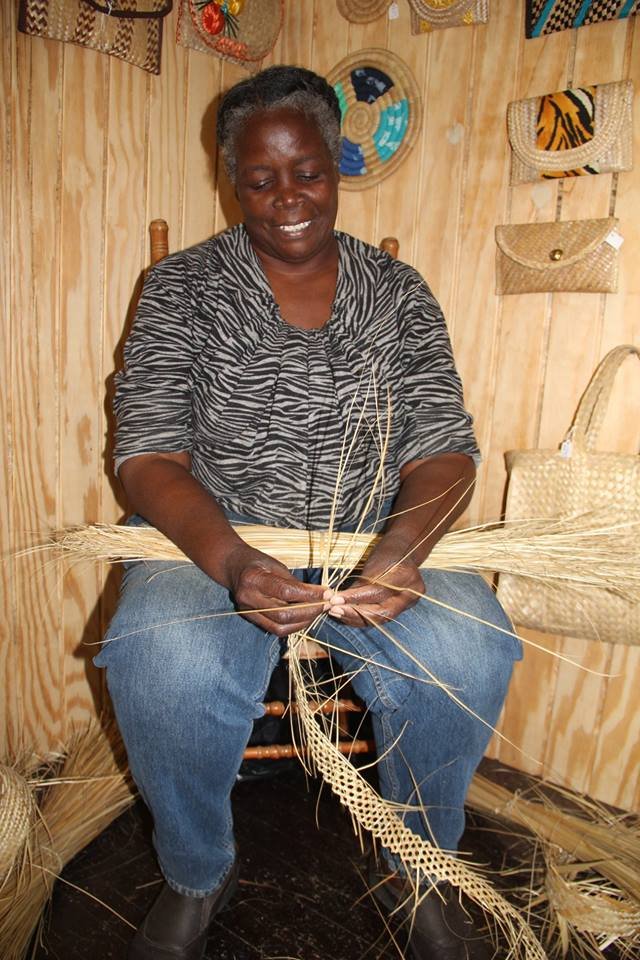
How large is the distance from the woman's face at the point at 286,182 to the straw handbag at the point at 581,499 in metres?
0.63

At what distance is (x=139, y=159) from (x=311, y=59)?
0.52 meters

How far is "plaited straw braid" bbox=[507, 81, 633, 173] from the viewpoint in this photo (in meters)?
1.40

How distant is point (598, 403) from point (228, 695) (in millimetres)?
935

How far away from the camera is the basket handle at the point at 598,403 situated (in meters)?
1.46

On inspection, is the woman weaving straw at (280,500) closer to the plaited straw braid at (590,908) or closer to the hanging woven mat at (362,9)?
the plaited straw braid at (590,908)

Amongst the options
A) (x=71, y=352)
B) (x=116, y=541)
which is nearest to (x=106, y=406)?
(x=71, y=352)

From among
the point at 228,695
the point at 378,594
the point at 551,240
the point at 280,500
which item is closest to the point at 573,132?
the point at 551,240

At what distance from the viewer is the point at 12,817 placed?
1345 mm

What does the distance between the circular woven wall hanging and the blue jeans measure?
1.05 meters

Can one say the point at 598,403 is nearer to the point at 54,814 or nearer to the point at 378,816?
the point at 378,816

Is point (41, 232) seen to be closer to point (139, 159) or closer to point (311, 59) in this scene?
point (139, 159)

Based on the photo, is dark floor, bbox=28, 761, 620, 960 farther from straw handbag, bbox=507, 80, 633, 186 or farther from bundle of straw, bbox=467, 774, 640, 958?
straw handbag, bbox=507, 80, 633, 186

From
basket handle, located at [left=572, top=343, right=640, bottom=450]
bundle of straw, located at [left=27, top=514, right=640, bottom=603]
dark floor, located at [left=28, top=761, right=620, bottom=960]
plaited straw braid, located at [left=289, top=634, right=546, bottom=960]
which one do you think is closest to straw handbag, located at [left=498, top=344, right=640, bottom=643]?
basket handle, located at [left=572, top=343, right=640, bottom=450]

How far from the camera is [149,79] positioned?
1593mm
